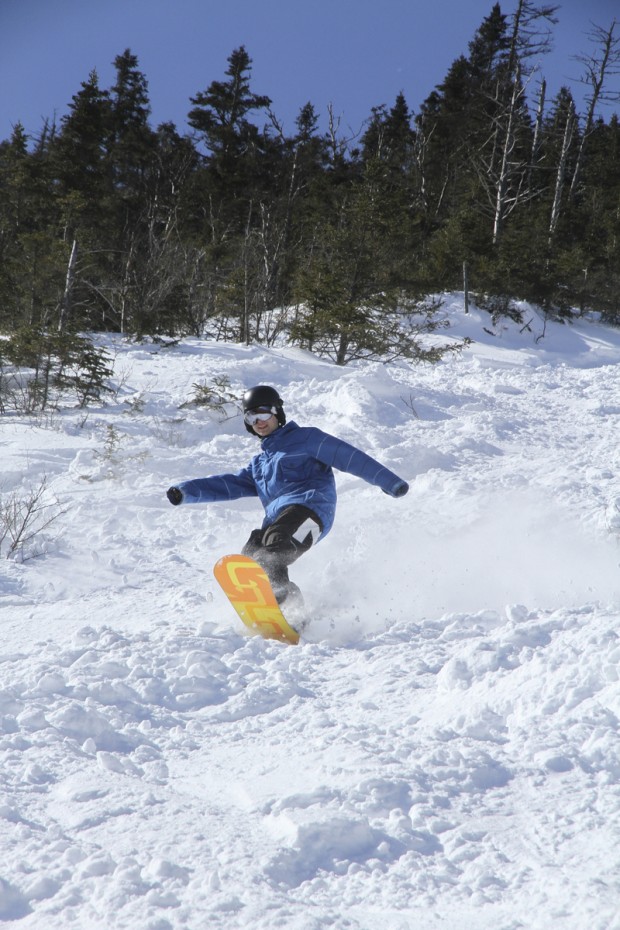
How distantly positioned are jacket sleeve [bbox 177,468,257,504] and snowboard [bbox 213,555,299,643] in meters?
1.06

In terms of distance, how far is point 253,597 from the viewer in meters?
3.48

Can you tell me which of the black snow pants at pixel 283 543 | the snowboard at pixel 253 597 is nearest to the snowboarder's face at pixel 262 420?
the black snow pants at pixel 283 543

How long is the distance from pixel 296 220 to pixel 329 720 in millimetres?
20316

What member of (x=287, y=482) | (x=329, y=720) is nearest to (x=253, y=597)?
(x=329, y=720)

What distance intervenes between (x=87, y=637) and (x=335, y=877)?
6.95 ft

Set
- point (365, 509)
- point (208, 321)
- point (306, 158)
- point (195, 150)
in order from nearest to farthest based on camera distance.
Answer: point (365, 509), point (208, 321), point (306, 158), point (195, 150)

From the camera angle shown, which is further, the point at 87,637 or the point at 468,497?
the point at 468,497

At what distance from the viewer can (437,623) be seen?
342cm

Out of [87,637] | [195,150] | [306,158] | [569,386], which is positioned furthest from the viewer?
[195,150]

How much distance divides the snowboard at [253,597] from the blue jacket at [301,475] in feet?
2.56

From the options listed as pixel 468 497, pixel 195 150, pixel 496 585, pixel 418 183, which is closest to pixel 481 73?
pixel 418 183

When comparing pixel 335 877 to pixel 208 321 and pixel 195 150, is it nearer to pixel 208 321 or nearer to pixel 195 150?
pixel 208 321

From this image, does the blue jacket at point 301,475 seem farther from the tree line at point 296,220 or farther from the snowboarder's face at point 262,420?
the tree line at point 296,220

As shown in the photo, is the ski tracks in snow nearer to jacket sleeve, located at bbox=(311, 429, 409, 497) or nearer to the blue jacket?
jacket sleeve, located at bbox=(311, 429, 409, 497)
